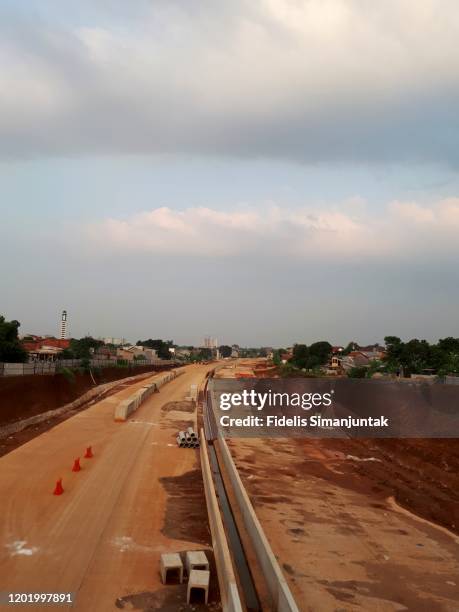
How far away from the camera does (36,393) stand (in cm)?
4394

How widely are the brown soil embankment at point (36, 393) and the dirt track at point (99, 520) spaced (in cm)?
1012

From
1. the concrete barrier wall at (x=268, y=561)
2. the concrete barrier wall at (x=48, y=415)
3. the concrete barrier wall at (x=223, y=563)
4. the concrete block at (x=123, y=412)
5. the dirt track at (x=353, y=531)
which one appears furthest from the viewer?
the concrete block at (x=123, y=412)

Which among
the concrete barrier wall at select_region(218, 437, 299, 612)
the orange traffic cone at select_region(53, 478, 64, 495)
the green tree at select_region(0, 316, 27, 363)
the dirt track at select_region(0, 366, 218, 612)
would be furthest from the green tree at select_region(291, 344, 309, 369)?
the orange traffic cone at select_region(53, 478, 64, 495)

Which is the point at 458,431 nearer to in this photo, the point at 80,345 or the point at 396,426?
the point at 396,426

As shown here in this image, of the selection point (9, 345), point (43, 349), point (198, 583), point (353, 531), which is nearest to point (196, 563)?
point (198, 583)

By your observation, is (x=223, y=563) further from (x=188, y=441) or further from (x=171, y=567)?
(x=188, y=441)

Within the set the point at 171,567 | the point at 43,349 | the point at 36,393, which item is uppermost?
the point at 43,349

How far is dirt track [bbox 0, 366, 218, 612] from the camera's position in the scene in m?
10.5

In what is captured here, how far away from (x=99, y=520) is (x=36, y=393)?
1252 inches

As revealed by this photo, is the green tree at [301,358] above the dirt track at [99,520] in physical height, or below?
above

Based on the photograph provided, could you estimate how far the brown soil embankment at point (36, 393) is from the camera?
37281mm

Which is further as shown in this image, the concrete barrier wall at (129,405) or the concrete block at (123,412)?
the concrete barrier wall at (129,405)

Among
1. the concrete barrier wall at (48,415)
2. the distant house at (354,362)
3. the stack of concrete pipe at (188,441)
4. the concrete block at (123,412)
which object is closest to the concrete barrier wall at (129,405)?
the concrete block at (123,412)

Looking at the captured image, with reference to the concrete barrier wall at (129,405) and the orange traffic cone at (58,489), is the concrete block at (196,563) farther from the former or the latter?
the concrete barrier wall at (129,405)
